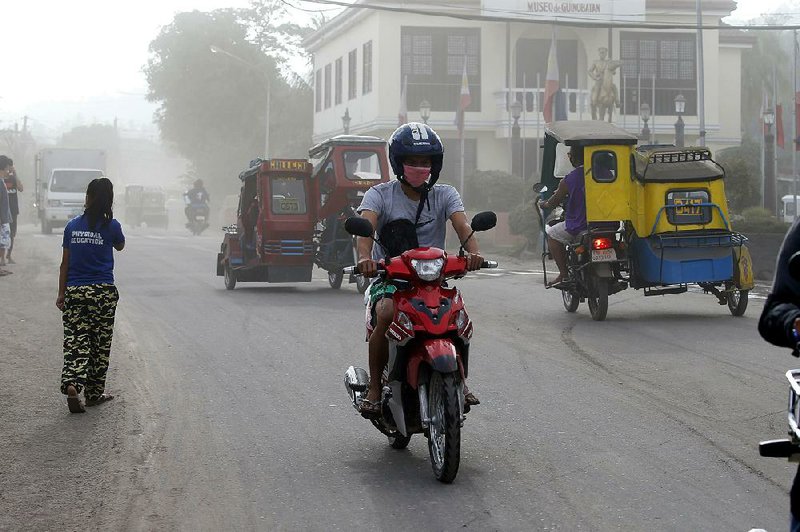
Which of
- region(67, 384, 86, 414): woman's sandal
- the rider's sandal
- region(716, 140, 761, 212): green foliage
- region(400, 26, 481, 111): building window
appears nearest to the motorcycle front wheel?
the rider's sandal

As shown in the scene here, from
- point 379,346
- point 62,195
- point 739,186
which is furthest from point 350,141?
point 62,195

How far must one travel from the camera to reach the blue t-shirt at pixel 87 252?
31.4ft

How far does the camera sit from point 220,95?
71750 millimetres

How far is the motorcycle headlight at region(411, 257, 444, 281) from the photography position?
686 cm

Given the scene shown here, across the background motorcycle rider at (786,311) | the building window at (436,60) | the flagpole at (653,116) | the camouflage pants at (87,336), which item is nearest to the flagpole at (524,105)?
the building window at (436,60)

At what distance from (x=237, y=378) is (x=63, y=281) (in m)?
1.95

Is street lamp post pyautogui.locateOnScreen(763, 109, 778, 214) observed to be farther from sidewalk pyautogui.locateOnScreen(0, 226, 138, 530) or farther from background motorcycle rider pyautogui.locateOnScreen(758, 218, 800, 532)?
background motorcycle rider pyautogui.locateOnScreen(758, 218, 800, 532)

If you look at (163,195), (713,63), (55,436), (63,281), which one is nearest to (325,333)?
(63,281)

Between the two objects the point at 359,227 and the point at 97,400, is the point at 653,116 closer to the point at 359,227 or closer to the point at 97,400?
the point at 97,400

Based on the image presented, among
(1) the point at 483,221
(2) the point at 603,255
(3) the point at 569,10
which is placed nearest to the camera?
(1) the point at 483,221

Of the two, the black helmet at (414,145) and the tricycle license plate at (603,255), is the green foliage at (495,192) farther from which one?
the black helmet at (414,145)

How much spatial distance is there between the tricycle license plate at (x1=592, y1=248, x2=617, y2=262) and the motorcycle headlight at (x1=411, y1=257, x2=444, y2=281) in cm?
838

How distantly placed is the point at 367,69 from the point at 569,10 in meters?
8.40

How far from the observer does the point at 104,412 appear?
9375 mm
